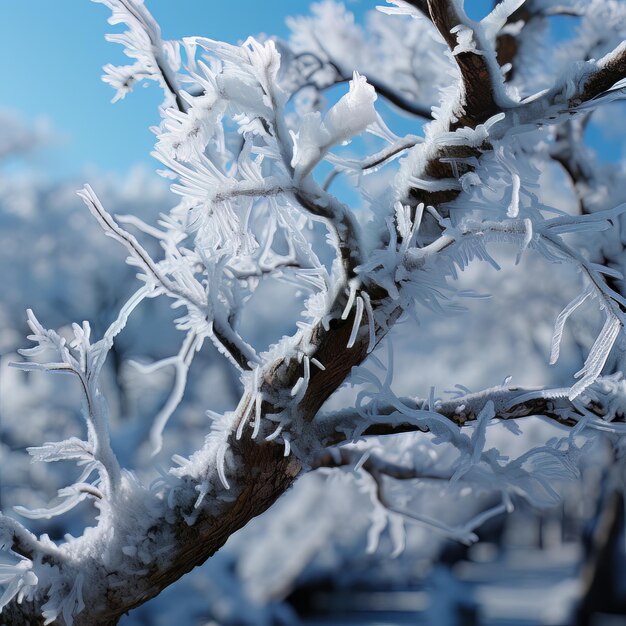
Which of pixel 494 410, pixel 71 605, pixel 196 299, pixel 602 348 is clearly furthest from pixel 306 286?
pixel 71 605

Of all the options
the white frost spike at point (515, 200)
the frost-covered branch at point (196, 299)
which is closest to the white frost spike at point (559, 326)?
the white frost spike at point (515, 200)

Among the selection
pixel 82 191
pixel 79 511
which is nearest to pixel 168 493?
pixel 82 191

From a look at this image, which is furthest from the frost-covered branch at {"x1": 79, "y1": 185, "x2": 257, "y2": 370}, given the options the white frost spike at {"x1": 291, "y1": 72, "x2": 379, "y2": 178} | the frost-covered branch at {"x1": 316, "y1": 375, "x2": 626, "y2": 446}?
the white frost spike at {"x1": 291, "y1": 72, "x2": 379, "y2": 178}

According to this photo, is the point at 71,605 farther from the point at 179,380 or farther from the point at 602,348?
the point at 602,348

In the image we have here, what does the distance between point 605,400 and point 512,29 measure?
2018 millimetres

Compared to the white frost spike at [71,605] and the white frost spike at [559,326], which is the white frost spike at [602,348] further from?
the white frost spike at [71,605]

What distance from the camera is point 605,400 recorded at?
1.56m

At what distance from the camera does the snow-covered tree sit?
1120 mm

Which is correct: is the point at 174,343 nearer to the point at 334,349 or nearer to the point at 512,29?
the point at 512,29

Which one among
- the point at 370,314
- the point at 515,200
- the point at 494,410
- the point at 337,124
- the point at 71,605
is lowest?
the point at 71,605

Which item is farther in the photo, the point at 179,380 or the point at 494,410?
the point at 179,380

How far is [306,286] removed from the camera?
1.59 metres

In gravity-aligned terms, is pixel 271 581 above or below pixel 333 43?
below

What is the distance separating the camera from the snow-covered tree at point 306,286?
1120 millimetres
